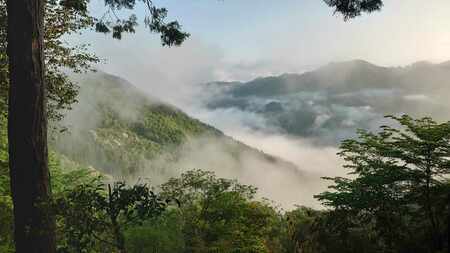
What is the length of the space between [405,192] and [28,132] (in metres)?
6.64

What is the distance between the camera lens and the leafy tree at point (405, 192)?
373 inches

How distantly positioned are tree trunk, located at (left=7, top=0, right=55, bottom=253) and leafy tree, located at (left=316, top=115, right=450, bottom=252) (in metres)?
5.46

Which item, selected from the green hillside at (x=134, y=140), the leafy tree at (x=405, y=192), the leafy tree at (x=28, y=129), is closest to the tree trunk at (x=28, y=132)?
the leafy tree at (x=28, y=129)

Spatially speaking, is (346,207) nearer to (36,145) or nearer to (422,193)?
(422,193)

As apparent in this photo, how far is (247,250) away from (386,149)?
318 centimetres

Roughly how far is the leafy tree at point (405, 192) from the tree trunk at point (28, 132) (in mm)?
5455

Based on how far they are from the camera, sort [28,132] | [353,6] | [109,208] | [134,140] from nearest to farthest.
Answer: [109,208]
[28,132]
[353,6]
[134,140]

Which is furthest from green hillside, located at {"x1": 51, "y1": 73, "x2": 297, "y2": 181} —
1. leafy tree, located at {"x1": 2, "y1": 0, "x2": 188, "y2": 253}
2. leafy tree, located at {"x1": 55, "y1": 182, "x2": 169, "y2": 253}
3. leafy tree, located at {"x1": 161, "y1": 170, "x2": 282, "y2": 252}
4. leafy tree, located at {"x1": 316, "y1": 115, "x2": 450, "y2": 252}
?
leafy tree, located at {"x1": 55, "y1": 182, "x2": 169, "y2": 253}

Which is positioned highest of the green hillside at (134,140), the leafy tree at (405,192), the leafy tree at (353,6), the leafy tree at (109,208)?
the green hillside at (134,140)

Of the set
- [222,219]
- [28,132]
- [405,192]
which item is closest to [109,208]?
[28,132]

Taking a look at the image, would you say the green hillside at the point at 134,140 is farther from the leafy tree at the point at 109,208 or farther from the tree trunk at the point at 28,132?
the leafy tree at the point at 109,208

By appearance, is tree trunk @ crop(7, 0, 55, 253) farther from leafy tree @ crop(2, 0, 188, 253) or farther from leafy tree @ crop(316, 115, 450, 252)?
leafy tree @ crop(316, 115, 450, 252)

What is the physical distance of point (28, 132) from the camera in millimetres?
6238

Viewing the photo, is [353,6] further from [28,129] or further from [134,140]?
[134,140]
